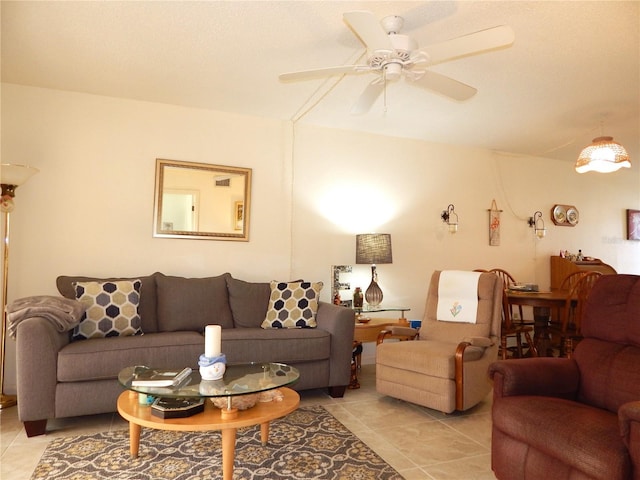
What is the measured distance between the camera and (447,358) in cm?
296

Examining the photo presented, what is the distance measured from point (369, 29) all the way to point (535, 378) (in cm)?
181

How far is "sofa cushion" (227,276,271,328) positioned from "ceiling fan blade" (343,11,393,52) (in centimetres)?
223

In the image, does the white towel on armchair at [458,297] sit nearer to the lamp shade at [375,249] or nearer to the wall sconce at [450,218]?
the lamp shade at [375,249]

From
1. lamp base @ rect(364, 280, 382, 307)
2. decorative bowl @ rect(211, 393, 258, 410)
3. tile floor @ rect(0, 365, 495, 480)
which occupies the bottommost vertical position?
tile floor @ rect(0, 365, 495, 480)

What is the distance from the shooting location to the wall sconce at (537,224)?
571cm

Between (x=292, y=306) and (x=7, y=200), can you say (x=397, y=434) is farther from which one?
(x=7, y=200)

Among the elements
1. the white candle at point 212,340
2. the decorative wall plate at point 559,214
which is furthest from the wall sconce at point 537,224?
the white candle at point 212,340

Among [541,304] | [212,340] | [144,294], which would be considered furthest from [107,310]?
[541,304]

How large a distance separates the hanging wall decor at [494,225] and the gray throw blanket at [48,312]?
4.59 metres

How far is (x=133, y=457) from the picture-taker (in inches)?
91.0

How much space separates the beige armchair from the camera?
2965 mm

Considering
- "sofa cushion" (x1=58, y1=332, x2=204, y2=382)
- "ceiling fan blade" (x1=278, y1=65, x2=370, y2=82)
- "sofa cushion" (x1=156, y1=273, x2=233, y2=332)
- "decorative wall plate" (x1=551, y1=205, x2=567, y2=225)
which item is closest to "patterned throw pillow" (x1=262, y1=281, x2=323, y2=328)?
"sofa cushion" (x1=156, y1=273, x2=233, y2=332)

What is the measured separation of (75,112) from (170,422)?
9.70 feet

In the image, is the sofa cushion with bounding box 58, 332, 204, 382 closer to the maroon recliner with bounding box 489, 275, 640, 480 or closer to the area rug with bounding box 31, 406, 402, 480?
the area rug with bounding box 31, 406, 402, 480
